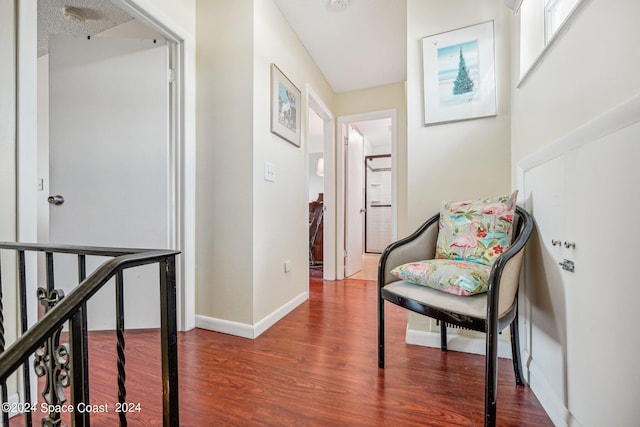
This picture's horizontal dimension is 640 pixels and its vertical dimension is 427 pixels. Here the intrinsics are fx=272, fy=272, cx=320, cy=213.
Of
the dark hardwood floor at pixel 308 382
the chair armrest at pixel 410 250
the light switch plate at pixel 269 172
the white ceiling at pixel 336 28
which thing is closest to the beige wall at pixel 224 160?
the light switch plate at pixel 269 172

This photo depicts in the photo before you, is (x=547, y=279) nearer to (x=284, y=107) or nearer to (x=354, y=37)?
(x=284, y=107)

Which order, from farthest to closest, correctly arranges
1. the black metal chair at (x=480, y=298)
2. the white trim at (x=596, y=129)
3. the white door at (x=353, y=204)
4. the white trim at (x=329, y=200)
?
1. the white door at (x=353, y=204)
2. the white trim at (x=329, y=200)
3. the black metal chair at (x=480, y=298)
4. the white trim at (x=596, y=129)

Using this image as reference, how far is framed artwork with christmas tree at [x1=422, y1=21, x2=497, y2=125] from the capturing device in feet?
5.12

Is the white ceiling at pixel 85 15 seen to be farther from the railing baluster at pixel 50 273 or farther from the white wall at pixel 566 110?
the white wall at pixel 566 110

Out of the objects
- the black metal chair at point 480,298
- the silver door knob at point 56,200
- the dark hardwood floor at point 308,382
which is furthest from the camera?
the silver door knob at point 56,200

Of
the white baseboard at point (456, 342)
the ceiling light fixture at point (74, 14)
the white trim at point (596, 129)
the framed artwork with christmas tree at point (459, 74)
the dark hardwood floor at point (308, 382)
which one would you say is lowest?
the dark hardwood floor at point (308, 382)

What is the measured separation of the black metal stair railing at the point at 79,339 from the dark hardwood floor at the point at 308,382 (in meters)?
0.43

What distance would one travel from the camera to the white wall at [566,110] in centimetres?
70

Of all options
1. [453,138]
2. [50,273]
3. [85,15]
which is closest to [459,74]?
[453,138]

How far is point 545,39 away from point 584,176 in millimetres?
769

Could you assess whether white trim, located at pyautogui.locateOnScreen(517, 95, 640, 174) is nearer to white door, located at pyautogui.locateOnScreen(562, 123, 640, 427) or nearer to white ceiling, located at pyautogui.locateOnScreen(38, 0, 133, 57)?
white door, located at pyautogui.locateOnScreen(562, 123, 640, 427)

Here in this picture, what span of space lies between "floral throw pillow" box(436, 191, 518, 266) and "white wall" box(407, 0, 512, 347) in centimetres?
23

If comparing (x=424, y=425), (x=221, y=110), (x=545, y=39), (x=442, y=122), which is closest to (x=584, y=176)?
(x=545, y=39)

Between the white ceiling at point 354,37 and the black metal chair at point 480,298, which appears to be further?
the white ceiling at point 354,37
